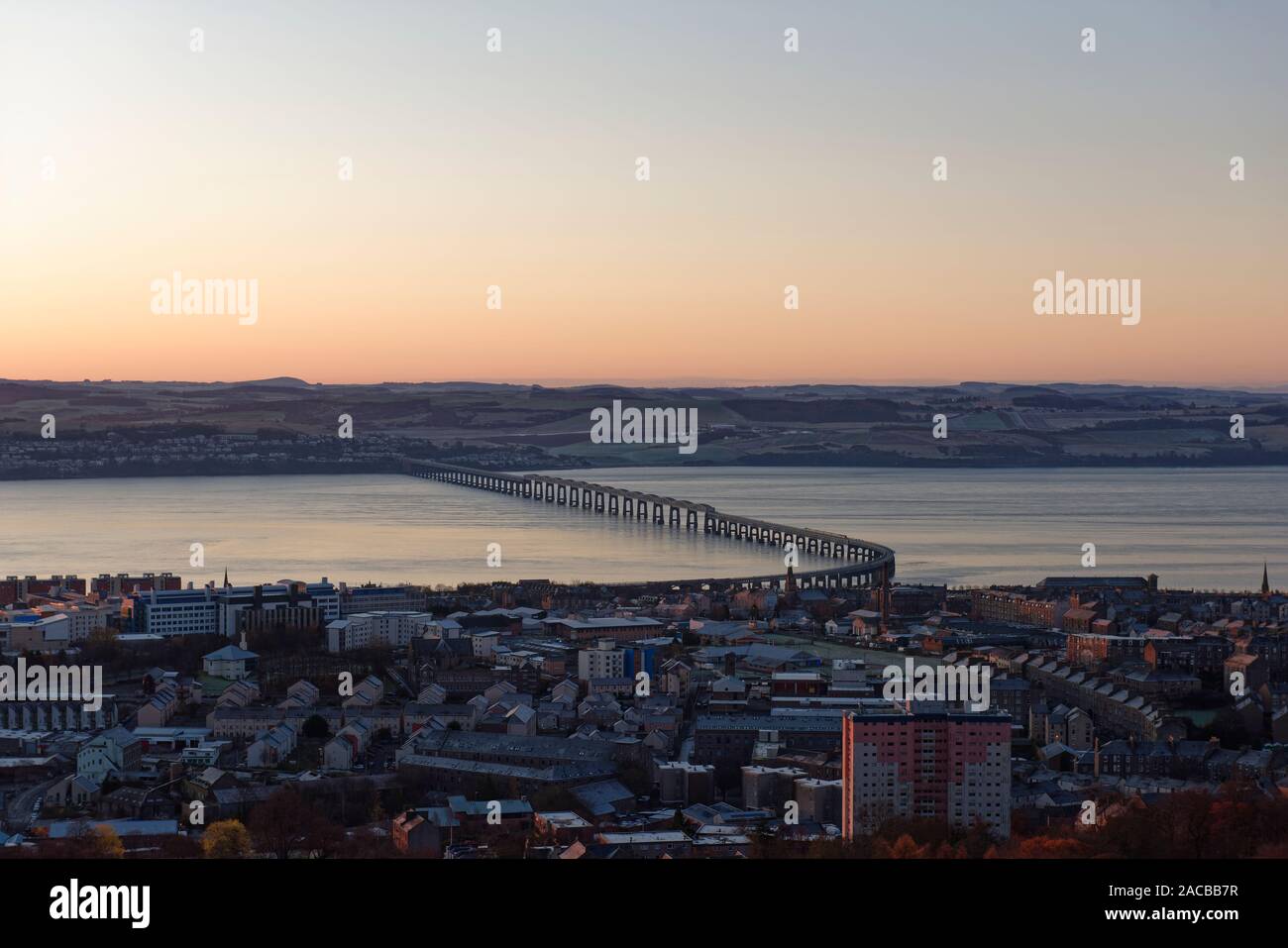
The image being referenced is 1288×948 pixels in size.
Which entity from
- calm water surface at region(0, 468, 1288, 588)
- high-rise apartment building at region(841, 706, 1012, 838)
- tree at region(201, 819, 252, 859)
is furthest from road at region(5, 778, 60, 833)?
calm water surface at region(0, 468, 1288, 588)

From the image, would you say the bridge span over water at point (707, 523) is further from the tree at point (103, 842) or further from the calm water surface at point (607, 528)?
the tree at point (103, 842)

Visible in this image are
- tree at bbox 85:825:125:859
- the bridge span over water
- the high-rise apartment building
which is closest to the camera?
tree at bbox 85:825:125:859

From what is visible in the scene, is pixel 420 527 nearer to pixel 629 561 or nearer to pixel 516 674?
pixel 629 561

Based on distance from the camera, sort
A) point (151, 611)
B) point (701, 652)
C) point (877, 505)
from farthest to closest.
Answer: point (877, 505) → point (151, 611) → point (701, 652)

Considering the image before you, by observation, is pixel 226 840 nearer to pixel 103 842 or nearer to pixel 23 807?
pixel 103 842

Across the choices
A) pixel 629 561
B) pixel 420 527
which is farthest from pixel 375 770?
pixel 420 527

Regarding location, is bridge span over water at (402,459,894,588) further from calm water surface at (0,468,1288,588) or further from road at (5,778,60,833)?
road at (5,778,60,833)
